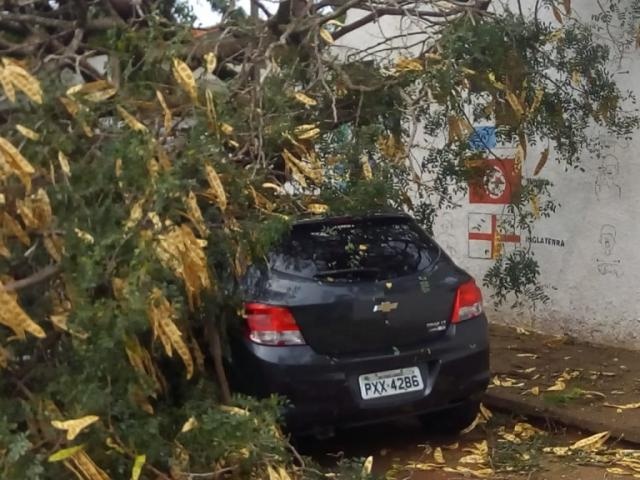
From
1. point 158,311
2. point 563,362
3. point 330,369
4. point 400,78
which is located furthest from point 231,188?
point 563,362

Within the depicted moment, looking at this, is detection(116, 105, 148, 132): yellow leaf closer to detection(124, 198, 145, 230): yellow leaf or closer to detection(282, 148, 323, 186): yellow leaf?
detection(124, 198, 145, 230): yellow leaf

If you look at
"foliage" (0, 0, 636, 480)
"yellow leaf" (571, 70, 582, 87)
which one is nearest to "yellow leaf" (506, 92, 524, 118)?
"foliage" (0, 0, 636, 480)

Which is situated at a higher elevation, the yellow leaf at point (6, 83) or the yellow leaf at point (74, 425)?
the yellow leaf at point (6, 83)

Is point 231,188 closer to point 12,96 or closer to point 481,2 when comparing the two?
point 12,96

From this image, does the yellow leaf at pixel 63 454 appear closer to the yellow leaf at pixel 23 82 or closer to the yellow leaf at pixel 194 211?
the yellow leaf at pixel 194 211

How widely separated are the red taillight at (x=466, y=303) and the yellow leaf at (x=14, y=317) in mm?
2669

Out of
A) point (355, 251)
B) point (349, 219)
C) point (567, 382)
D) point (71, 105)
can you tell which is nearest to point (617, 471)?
point (567, 382)

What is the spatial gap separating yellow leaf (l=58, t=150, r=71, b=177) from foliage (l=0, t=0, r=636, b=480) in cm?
6

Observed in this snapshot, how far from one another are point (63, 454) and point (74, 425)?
6.0 inches

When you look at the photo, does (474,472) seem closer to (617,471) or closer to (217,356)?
(617,471)

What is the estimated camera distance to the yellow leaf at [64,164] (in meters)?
4.62

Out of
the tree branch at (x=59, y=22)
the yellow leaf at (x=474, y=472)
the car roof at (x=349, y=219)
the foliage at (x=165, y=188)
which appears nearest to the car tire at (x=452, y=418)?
the yellow leaf at (x=474, y=472)

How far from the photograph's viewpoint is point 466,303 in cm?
625

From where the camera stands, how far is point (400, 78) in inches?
250
